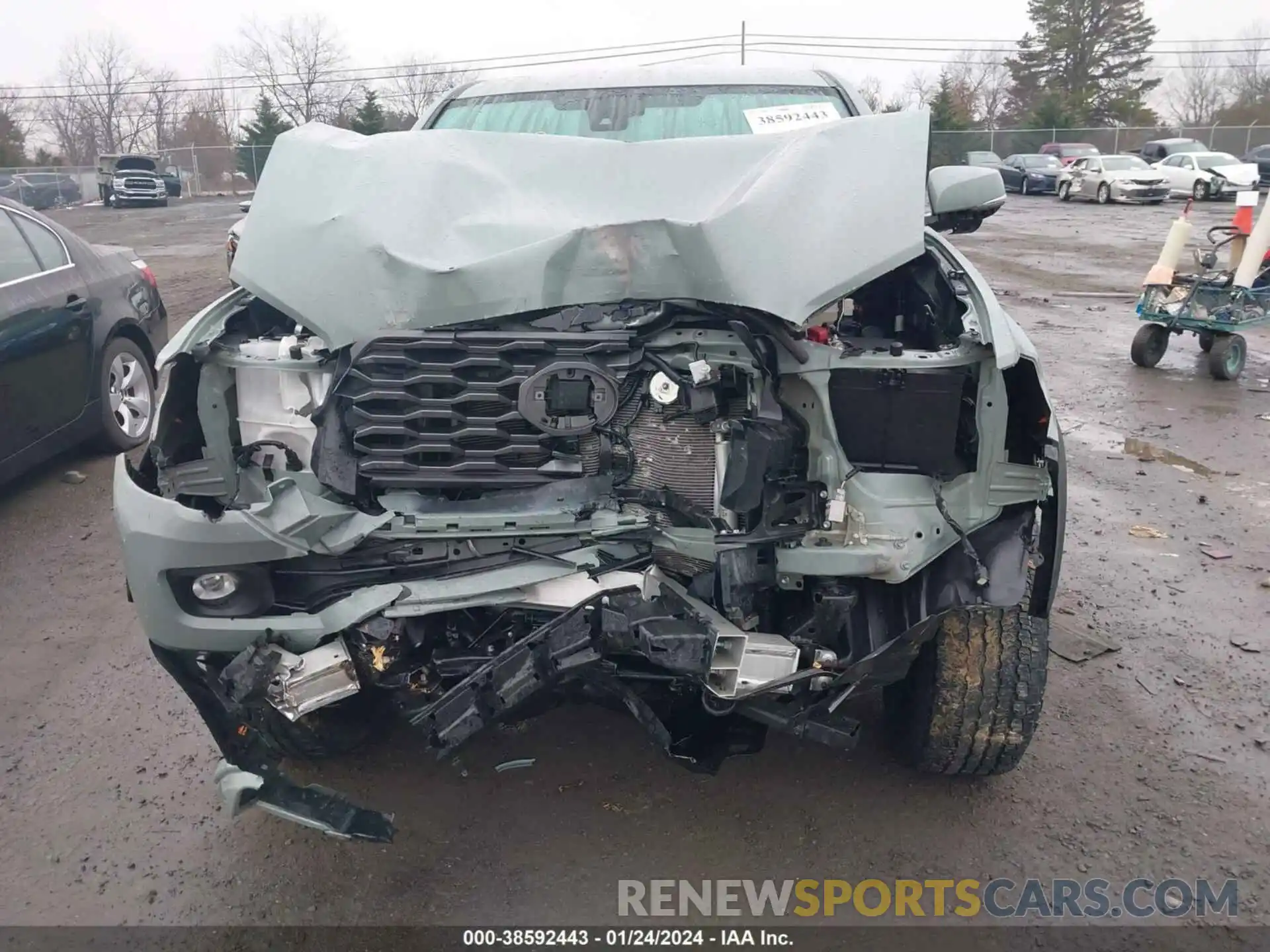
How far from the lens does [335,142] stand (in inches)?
117

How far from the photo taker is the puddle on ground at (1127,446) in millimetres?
5582

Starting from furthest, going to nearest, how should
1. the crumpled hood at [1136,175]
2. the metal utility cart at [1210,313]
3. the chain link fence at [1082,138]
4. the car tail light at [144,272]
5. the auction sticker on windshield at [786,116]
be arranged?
the chain link fence at [1082,138], the crumpled hood at [1136,175], the metal utility cart at [1210,313], the car tail light at [144,272], the auction sticker on windshield at [786,116]

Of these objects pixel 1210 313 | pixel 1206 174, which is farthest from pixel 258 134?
pixel 1210 313

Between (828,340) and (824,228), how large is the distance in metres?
0.35

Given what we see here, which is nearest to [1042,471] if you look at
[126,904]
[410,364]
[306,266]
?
[410,364]

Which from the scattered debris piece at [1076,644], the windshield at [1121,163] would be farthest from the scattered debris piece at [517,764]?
the windshield at [1121,163]

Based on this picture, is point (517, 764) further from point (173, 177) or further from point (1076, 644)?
point (173, 177)

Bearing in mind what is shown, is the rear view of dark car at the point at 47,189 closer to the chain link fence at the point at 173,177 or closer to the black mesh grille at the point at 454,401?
the chain link fence at the point at 173,177

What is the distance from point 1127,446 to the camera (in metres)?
5.94

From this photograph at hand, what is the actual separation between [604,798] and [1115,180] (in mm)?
26294

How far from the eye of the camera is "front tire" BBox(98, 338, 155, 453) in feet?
18.2

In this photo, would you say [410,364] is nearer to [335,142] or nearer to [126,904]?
[335,142]

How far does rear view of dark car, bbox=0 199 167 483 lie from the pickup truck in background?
89.7 ft

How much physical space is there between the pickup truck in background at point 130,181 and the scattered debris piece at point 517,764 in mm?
32009
